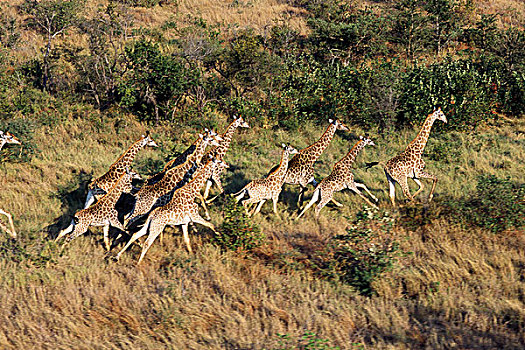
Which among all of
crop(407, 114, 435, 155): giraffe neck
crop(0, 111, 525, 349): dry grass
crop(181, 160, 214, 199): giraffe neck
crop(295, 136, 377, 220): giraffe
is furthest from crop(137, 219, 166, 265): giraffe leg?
crop(407, 114, 435, 155): giraffe neck

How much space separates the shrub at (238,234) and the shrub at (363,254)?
144 cm

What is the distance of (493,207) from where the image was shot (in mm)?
10359

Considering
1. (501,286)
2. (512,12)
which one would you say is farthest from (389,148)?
(512,12)

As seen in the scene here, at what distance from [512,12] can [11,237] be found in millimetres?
31733

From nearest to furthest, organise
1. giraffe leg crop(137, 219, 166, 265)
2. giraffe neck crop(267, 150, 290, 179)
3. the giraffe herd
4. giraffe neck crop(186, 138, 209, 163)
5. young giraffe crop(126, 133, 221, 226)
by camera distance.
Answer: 1. giraffe leg crop(137, 219, 166, 265)
2. the giraffe herd
3. young giraffe crop(126, 133, 221, 226)
4. giraffe neck crop(267, 150, 290, 179)
5. giraffe neck crop(186, 138, 209, 163)

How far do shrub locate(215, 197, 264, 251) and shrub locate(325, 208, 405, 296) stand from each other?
144cm

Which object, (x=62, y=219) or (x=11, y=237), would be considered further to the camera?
(x=62, y=219)

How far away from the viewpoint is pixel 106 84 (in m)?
19.7

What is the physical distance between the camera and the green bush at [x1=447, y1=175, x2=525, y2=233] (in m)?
10.1

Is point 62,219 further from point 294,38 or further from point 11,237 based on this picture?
point 294,38

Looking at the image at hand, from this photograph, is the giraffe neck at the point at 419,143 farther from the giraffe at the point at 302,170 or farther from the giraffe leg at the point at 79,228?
the giraffe leg at the point at 79,228

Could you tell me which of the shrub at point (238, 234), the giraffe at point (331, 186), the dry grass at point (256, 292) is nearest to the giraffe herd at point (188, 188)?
the giraffe at point (331, 186)

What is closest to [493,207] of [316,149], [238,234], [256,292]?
[316,149]

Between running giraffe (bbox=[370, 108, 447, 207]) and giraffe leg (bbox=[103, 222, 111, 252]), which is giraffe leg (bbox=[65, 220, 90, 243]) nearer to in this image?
giraffe leg (bbox=[103, 222, 111, 252])
